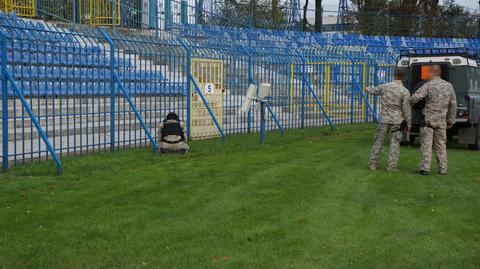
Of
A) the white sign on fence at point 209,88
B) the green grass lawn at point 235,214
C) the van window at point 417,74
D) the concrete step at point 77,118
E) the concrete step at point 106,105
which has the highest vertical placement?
the van window at point 417,74

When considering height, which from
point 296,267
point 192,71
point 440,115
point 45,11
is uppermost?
point 45,11

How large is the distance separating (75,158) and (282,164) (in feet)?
11.9

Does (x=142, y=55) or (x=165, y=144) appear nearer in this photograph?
(x=165, y=144)

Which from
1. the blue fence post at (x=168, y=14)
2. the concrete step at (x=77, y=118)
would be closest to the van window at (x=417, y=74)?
the concrete step at (x=77, y=118)

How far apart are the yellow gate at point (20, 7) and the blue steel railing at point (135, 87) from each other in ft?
9.51

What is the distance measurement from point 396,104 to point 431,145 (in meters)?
0.89

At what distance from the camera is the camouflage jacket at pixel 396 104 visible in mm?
9422

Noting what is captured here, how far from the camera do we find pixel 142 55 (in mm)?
12219

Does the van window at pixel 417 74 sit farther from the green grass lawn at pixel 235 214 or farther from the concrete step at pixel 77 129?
the concrete step at pixel 77 129

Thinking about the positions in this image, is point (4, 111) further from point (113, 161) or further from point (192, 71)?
point (192, 71)

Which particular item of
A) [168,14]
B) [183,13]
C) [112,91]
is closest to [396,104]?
[112,91]

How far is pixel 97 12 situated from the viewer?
20.2 metres

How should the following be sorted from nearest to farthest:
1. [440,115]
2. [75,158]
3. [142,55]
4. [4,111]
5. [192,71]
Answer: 1. [4,111]
2. [440,115]
3. [75,158]
4. [142,55]
5. [192,71]

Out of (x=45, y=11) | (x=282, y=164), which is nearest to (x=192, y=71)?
(x=282, y=164)
